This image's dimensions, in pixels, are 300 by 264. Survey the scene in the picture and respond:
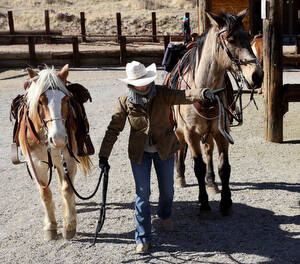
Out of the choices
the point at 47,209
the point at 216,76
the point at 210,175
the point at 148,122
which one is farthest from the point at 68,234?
the point at 216,76

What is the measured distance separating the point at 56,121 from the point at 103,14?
101 feet

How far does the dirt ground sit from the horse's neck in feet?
4.73

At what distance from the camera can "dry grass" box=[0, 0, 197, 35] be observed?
31156mm

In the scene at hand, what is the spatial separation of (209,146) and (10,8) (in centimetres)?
3513

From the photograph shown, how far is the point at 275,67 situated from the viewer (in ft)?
28.2

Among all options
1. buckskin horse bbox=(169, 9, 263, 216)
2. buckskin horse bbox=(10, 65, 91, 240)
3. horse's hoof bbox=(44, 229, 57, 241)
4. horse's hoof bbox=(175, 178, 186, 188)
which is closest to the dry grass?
horse's hoof bbox=(175, 178, 186, 188)

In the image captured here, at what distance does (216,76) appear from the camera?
5449mm

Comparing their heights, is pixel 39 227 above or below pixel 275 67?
below

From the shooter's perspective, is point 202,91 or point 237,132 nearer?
point 202,91

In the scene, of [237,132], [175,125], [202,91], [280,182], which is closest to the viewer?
[202,91]

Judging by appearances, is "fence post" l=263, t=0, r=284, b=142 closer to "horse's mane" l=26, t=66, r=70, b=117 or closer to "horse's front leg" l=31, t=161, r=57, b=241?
"horse's front leg" l=31, t=161, r=57, b=241

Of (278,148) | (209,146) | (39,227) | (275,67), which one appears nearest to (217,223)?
(209,146)

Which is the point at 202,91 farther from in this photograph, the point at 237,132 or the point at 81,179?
the point at 237,132

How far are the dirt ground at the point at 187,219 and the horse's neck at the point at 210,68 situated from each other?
1443mm
